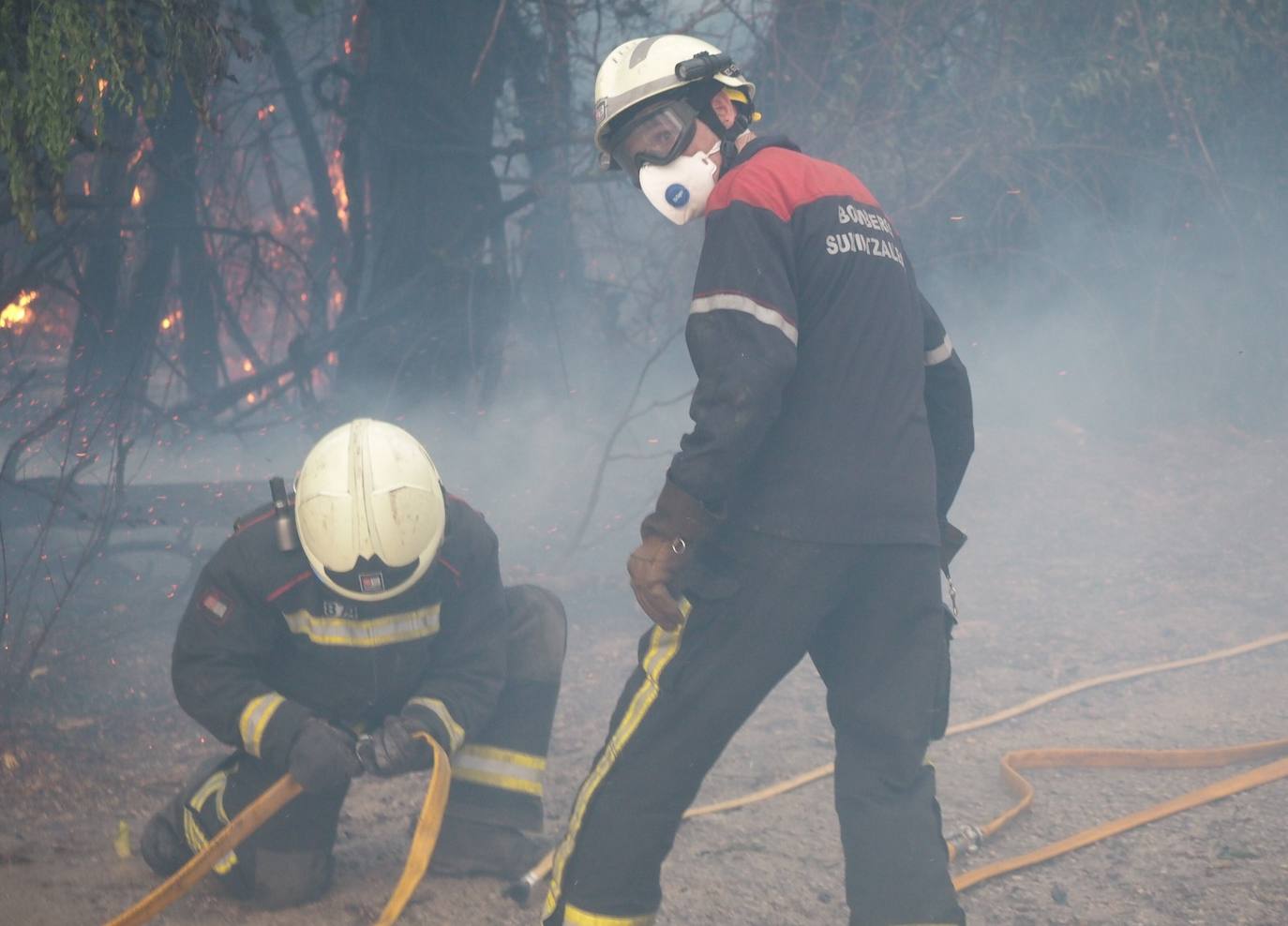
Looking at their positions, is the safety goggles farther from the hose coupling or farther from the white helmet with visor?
the hose coupling

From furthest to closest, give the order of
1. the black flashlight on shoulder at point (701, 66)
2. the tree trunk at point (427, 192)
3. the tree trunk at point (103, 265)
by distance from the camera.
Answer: the tree trunk at point (427, 192), the tree trunk at point (103, 265), the black flashlight on shoulder at point (701, 66)

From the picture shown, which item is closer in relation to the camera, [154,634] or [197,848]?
[197,848]

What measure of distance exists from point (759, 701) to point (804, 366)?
0.84 meters

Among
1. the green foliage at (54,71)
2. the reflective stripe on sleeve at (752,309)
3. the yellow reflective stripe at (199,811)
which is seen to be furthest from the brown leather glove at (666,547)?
the green foliage at (54,71)

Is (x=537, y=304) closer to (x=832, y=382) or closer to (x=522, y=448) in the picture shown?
(x=522, y=448)

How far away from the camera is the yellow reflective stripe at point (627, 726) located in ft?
8.88

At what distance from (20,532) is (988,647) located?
5.84 meters

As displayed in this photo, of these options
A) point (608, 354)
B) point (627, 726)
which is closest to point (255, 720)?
point (627, 726)

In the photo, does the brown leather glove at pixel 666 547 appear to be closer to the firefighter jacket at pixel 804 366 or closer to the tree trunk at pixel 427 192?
the firefighter jacket at pixel 804 366

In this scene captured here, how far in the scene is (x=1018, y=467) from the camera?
9.27 metres

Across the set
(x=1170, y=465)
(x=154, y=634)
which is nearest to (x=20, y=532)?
(x=154, y=634)

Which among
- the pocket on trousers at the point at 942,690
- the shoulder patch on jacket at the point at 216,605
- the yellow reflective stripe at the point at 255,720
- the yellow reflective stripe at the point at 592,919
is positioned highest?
the shoulder patch on jacket at the point at 216,605

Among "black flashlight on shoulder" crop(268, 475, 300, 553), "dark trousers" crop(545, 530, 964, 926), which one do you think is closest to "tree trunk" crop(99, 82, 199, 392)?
"black flashlight on shoulder" crop(268, 475, 300, 553)

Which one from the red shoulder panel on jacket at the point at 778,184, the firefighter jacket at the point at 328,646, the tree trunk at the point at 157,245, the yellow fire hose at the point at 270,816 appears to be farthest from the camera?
the tree trunk at the point at 157,245
